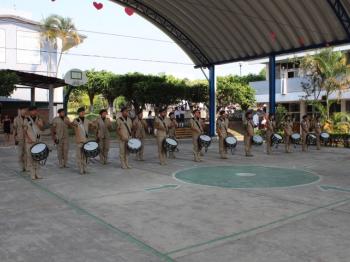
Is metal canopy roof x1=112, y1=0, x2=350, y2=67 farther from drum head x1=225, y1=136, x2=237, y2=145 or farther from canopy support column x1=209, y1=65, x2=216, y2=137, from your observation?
drum head x1=225, y1=136, x2=237, y2=145

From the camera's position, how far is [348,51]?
28312mm

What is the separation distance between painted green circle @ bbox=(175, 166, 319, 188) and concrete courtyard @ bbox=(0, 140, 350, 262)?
366mm

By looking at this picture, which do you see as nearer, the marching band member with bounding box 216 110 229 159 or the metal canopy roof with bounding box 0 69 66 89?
the marching band member with bounding box 216 110 229 159

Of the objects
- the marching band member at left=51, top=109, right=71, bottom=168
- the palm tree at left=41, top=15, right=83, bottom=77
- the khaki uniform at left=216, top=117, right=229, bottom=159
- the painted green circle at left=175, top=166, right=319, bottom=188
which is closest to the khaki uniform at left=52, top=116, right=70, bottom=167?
the marching band member at left=51, top=109, right=71, bottom=168

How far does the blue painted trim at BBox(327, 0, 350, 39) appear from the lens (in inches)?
591

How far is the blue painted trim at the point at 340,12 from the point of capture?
15.0 meters

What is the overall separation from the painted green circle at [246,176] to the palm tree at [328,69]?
42.0 feet

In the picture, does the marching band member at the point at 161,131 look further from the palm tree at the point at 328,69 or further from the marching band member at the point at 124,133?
the palm tree at the point at 328,69

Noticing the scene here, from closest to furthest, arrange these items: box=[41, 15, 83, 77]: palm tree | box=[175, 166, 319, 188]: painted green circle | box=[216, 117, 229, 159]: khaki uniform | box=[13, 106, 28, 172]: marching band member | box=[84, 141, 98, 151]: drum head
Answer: box=[175, 166, 319, 188]: painted green circle, box=[13, 106, 28, 172]: marching band member, box=[84, 141, 98, 151]: drum head, box=[216, 117, 229, 159]: khaki uniform, box=[41, 15, 83, 77]: palm tree

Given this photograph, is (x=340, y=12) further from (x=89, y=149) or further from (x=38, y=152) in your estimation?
(x=38, y=152)

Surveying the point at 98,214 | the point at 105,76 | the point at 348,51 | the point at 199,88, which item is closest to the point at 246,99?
the point at 199,88

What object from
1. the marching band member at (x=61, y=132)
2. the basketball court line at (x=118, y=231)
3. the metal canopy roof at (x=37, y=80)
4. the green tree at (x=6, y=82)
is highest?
the metal canopy roof at (x=37, y=80)

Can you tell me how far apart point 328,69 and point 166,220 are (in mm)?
19748

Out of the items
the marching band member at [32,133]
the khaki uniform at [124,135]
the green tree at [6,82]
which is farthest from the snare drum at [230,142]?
the green tree at [6,82]
